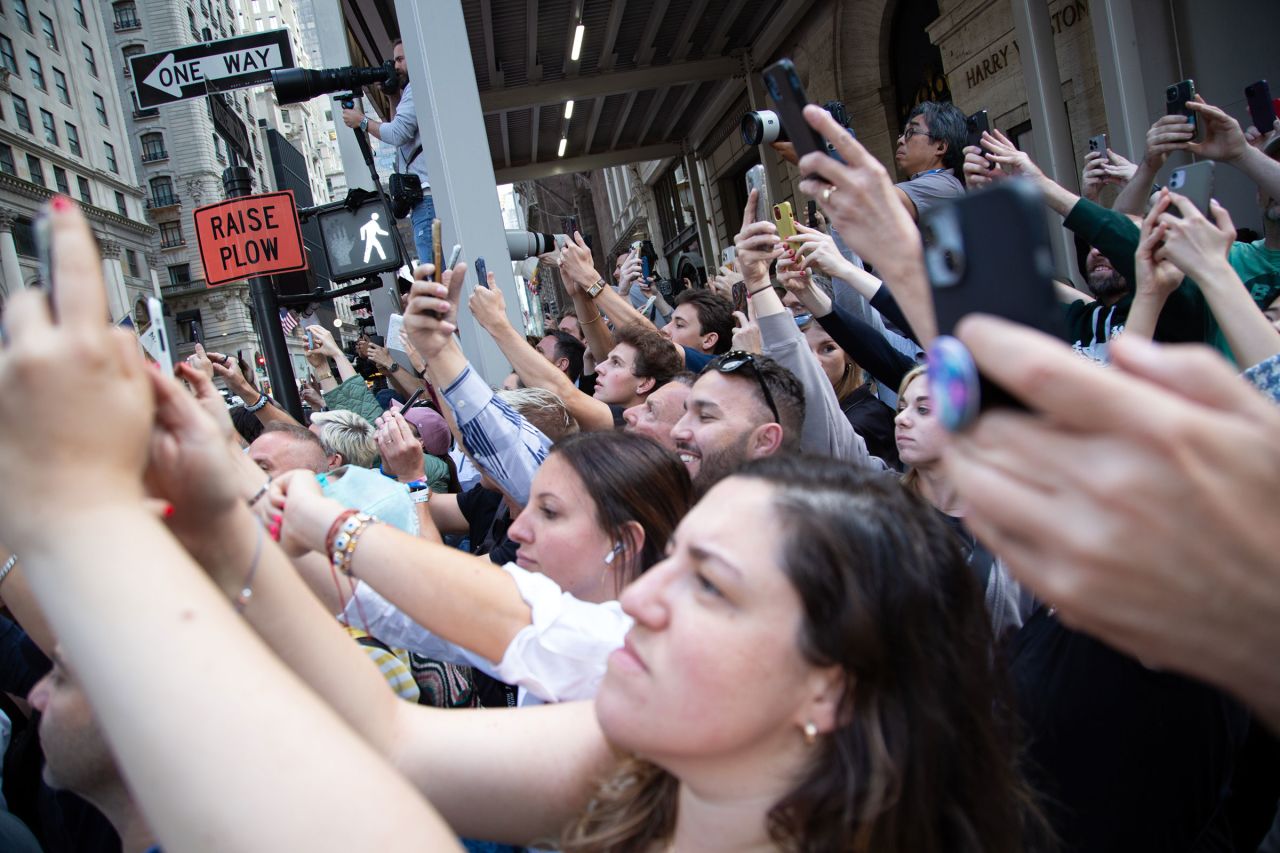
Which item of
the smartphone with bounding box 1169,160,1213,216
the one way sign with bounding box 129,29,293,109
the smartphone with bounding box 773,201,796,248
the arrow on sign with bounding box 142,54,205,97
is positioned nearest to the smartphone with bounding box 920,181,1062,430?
the smartphone with bounding box 1169,160,1213,216

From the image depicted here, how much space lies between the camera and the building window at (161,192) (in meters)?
56.9

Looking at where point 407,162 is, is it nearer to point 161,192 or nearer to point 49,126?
point 49,126

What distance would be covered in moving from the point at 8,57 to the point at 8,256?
9359mm

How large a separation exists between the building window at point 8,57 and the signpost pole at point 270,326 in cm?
3840

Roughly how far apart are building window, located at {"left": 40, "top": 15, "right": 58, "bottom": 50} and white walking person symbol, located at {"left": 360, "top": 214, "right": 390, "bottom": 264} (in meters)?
44.5

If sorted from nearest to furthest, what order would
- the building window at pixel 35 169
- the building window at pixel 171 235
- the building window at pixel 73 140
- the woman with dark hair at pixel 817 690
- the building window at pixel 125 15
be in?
the woman with dark hair at pixel 817 690 < the building window at pixel 35 169 < the building window at pixel 73 140 < the building window at pixel 125 15 < the building window at pixel 171 235

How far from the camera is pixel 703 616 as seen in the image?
4.07 feet

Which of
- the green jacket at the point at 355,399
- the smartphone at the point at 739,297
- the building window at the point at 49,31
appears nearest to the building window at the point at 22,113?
the building window at the point at 49,31

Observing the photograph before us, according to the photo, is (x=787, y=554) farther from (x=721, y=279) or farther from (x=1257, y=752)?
(x=721, y=279)

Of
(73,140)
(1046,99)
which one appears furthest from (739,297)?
(73,140)

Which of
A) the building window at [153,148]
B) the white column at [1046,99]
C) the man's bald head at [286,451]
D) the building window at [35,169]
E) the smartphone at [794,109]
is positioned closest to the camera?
the smartphone at [794,109]

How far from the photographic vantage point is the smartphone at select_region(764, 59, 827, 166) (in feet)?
4.60

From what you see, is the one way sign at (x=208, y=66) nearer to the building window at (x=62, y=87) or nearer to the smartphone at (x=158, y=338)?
the smartphone at (x=158, y=338)

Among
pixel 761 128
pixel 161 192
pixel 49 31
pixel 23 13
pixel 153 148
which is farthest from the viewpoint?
pixel 153 148
